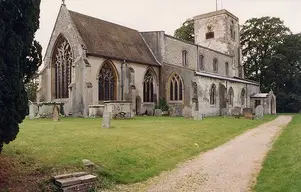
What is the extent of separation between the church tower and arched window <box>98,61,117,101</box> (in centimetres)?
2407

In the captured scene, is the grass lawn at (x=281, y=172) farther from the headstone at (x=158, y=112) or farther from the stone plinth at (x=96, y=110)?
the headstone at (x=158, y=112)

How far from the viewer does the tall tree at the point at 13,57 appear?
6988 millimetres

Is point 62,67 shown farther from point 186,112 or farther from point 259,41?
point 259,41

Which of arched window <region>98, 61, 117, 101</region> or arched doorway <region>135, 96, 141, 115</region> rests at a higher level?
arched window <region>98, 61, 117, 101</region>

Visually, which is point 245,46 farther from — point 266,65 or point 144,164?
point 144,164

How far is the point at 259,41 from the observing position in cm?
5712

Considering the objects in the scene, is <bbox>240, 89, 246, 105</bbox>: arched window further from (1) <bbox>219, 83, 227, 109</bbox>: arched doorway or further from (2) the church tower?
(1) <bbox>219, 83, 227, 109</bbox>: arched doorway

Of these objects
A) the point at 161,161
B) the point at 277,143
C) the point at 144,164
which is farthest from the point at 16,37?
the point at 277,143

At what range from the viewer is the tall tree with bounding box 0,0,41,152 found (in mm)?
6988

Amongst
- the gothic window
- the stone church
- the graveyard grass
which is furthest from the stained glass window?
the gothic window

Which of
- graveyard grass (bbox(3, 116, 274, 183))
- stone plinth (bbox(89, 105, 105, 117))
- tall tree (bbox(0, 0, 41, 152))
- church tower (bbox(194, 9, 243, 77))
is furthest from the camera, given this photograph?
church tower (bbox(194, 9, 243, 77))

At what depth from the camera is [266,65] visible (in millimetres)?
54438

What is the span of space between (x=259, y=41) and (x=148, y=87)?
99.9ft

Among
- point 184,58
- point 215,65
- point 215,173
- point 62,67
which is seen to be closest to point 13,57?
point 215,173
